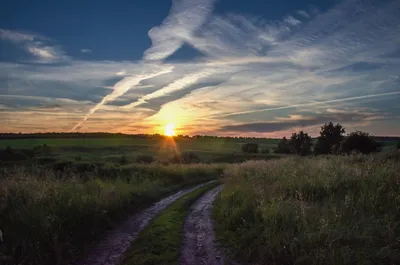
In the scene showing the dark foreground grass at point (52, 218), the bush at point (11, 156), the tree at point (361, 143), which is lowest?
the bush at point (11, 156)

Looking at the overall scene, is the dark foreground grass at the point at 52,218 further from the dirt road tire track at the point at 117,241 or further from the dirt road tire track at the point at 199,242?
the dirt road tire track at the point at 199,242

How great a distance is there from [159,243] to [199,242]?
4.57ft

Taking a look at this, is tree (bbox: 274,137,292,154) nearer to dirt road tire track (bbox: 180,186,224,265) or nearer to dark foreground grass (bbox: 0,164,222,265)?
dirt road tire track (bbox: 180,186,224,265)

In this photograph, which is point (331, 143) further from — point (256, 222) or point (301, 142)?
point (256, 222)

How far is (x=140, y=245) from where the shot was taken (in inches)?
427

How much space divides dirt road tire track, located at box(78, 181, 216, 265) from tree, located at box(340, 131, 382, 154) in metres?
41.9

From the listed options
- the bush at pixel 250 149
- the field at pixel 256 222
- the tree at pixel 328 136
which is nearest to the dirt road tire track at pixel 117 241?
the field at pixel 256 222

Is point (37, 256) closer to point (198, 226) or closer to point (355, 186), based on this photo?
point (198, 226)

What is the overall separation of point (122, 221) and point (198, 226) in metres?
3.51

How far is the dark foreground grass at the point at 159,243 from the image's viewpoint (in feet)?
31.2

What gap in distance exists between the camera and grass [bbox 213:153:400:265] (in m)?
8.33

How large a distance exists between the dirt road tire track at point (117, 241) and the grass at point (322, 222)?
327 centimetres

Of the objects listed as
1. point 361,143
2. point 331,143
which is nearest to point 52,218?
point 361,143

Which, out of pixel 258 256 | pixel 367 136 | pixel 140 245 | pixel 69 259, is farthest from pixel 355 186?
pixel 367 136
